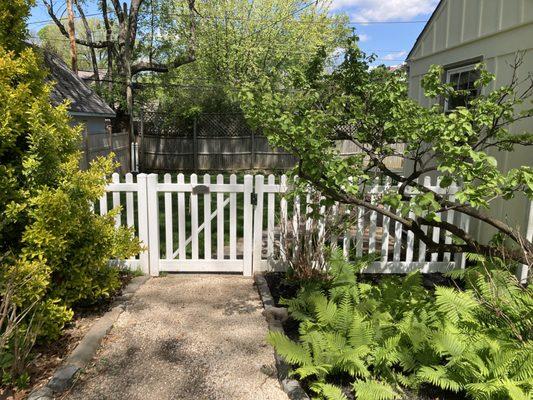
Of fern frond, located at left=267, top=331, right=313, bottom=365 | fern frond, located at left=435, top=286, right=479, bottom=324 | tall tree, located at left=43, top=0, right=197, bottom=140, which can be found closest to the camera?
fern frond, located at left=267, top=331, right=313, bottom=365

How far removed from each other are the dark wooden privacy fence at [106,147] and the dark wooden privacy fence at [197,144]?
1415 mm

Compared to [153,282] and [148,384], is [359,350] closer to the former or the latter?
[148,384]

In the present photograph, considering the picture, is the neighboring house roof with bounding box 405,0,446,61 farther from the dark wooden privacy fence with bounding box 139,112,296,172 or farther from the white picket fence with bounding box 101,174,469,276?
the dark wooden privacy fence with bounding box 139,112,296,172

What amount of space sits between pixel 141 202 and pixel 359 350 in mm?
3185

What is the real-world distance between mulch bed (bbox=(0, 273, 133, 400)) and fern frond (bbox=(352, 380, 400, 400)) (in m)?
2.17

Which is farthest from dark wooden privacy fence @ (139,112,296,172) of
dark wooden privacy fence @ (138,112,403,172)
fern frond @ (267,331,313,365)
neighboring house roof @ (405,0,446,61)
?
fern frond @ (267,331,313,365)

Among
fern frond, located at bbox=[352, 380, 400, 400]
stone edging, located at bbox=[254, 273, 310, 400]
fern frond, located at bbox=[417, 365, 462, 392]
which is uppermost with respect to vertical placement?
fern frond, located at bbox=[417, 365, 462, 392]

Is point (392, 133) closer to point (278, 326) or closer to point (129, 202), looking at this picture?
point (278, 326)

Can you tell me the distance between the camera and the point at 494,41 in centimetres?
551

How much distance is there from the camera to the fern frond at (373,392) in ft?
8.52

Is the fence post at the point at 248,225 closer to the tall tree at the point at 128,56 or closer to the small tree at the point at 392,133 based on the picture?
the small tree at the point at 392,133

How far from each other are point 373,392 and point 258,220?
9.52ft

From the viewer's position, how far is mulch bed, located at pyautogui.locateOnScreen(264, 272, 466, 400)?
285 centimetres

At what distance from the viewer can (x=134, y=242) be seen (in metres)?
4.29
